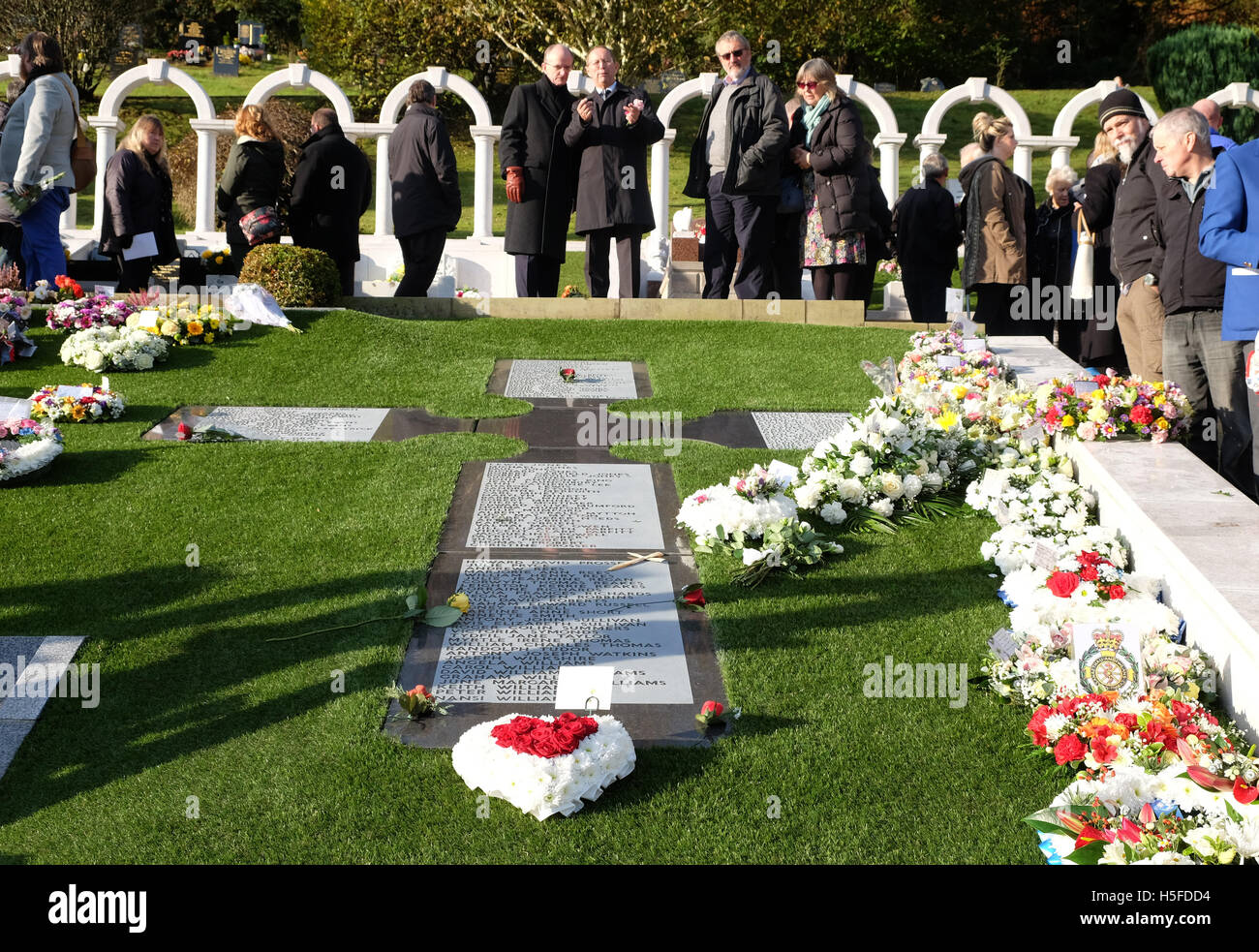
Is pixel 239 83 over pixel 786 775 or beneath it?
over

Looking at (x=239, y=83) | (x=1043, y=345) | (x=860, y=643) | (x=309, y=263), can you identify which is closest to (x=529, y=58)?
(x=239, y=83)

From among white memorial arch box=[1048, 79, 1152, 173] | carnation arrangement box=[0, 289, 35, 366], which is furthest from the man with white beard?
white memorial arch box=[1048, 79, 1152, 173]

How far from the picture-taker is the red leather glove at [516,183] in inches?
413

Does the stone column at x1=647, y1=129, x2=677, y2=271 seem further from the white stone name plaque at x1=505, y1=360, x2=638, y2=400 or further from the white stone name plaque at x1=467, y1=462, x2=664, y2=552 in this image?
the white stone name plaque at x1=467, y1=462, x2=664, y2=552

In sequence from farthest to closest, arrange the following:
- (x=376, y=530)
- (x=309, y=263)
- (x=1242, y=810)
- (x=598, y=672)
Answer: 1. (x=309, y=263)
2. (x=376, y=530)
3. (x=598, y=672)
4. (x=1242, y=810)

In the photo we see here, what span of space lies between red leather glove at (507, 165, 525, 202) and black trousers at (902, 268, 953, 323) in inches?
126

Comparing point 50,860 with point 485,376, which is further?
point 485,376

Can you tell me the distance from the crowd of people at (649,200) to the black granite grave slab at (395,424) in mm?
3022

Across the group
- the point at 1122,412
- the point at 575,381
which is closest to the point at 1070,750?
the point at 1122,412

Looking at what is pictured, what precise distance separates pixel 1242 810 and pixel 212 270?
11.4m

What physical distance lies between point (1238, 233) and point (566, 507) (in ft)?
10.9

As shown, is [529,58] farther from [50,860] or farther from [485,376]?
[50,860]

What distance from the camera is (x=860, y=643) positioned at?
16.4 feet

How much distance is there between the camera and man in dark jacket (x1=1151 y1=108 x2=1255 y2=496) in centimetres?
630
